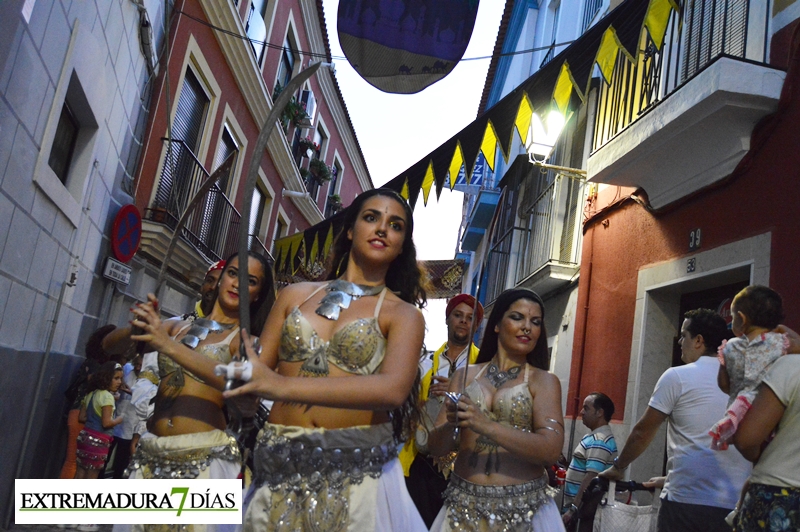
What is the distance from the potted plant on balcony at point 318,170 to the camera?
20609 millimetres

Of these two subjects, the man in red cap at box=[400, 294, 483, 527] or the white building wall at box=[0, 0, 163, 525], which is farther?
the white building wall at box=[0, 0, 163, 525]

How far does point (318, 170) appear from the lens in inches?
819

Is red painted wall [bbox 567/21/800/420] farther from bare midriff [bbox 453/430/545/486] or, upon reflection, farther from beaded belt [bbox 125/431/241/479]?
beaded belt [bbox 125/431/241/479]

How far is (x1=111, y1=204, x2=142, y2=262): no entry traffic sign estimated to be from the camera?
7547 mm

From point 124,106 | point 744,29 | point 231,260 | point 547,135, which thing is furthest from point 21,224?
point 744,29

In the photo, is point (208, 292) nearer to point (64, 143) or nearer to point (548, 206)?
point (64, 143)

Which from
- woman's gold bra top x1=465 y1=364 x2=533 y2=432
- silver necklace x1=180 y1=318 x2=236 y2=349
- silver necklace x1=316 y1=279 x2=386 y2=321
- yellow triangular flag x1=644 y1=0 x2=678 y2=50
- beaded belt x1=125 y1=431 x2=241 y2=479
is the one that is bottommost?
beaded belt x1=125 y1=431 x2=241 y2=479

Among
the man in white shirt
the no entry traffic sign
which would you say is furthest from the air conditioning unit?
the man in white shirt

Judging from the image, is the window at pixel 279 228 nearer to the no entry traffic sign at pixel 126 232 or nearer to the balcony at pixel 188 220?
the balcony at pixel 188 220

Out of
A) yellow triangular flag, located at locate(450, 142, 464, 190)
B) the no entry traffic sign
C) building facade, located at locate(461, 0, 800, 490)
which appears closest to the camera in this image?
building facade, located at locate(461, 0, 800, 490)

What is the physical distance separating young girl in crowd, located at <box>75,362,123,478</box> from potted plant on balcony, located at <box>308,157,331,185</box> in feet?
48.7

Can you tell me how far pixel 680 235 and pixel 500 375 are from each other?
3.95 m

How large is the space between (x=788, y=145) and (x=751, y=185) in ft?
1.49

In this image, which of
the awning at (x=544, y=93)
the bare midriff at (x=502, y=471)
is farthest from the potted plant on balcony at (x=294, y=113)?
the bare midriff at (x=502, y=471)
